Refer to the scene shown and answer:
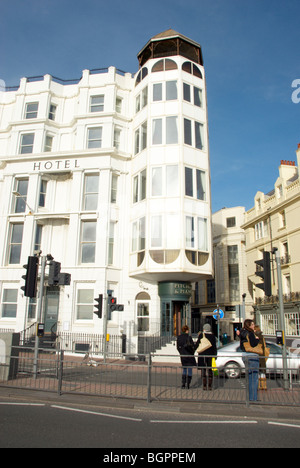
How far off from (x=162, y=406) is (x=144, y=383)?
1345 mm

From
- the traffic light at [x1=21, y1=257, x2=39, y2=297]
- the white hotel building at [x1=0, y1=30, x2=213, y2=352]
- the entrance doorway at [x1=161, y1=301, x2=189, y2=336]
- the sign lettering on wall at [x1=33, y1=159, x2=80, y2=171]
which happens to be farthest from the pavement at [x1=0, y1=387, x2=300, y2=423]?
the sign lettering on wall at [x1=33, y1=159, x2=80, y2=171]

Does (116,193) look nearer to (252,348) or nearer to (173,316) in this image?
(173,316)

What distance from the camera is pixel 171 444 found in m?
5.32

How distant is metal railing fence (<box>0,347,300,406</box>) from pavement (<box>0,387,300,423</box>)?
14cm

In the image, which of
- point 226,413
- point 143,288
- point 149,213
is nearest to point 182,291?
point 143,288

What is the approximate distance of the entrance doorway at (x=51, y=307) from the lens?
23.2 meters

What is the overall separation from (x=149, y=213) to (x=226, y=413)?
15018mm

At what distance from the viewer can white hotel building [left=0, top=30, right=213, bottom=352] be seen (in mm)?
21703

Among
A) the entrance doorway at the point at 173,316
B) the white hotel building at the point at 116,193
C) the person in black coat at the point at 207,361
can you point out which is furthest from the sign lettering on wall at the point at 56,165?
the person in black coat at the point at 207,361

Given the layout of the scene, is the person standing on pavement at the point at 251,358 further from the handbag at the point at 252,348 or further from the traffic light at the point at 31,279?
the traffic light at the point at 31,279

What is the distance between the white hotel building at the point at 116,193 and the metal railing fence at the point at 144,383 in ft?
34.0

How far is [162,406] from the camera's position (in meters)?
8.20

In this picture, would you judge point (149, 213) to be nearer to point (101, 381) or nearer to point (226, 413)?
point (101, 381)

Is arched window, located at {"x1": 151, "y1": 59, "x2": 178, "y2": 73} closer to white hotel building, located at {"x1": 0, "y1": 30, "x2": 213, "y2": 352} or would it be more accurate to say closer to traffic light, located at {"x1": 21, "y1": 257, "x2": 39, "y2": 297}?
white hotel building, located at {"x1": 0, "y1": 30, "x2": 213, "y2": 352}
